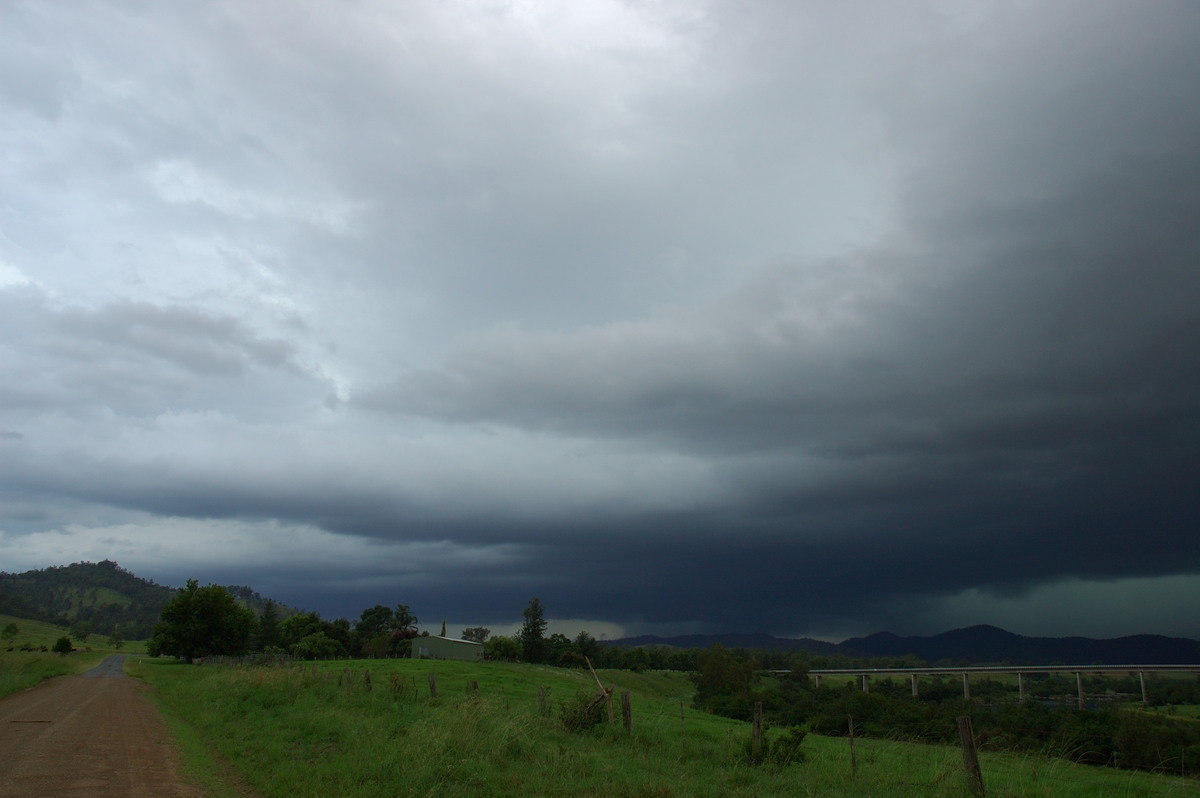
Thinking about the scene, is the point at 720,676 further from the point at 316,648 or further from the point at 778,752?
the point at 778,752

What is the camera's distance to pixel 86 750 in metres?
18.2

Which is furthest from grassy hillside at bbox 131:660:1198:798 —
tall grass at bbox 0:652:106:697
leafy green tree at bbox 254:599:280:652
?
leafy green tree at bbox 254:599:280:652

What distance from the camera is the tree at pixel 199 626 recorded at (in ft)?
263

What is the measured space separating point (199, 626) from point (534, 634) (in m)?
52.5

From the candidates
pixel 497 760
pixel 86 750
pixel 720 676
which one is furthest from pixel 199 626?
pixel 497 760

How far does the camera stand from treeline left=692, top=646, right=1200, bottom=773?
4666cm

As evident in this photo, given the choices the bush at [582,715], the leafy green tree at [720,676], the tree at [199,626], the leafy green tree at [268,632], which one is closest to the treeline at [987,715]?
the leafy green tree at [720,676]

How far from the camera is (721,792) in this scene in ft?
45.1

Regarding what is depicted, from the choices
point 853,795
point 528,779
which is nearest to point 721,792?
point 853,795

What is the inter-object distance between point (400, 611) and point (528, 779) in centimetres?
14278

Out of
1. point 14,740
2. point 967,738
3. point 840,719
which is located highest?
point 967,738

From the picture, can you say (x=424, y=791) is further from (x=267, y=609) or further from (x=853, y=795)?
(x=267, y=609)

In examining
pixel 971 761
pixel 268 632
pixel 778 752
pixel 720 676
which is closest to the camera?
pixel 971 761

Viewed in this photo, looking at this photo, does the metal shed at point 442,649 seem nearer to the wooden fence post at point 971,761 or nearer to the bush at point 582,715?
the bush at point 582,715
